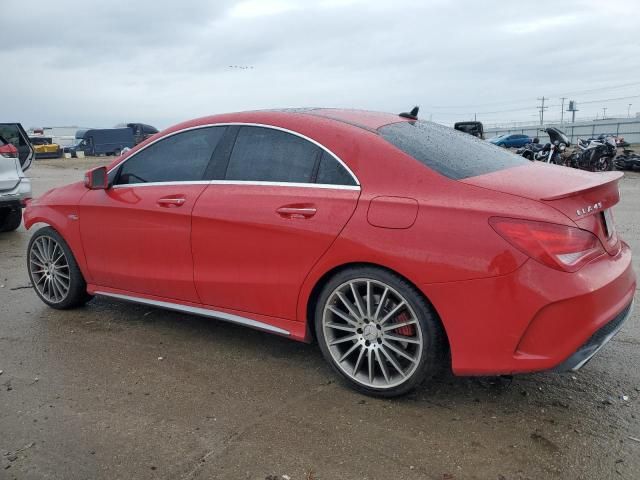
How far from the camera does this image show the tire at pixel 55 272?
15.8 ft

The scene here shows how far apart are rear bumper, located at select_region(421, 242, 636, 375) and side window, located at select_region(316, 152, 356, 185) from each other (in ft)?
2.55

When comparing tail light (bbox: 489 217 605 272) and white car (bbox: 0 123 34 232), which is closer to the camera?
tail light (bbox: 489 217 605 272)

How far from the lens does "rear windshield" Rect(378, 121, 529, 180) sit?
3.22m

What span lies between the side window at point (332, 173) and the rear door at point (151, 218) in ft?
2.96

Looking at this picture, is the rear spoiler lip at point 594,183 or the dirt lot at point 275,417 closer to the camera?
the dirt lot at point 275,417

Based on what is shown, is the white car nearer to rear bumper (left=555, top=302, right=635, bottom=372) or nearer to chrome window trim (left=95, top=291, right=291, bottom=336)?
chrome window trim (left=95, top=291, right=291, bottom=336)

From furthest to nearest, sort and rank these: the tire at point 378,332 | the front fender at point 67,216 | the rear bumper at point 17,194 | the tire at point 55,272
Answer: the rear bumper at point 17,194
the tire at point 55,272
the front fender at point 67,216
the tire at point 378,332

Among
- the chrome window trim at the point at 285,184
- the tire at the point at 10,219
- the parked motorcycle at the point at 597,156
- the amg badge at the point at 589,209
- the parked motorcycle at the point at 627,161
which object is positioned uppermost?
the chrome window trim at the point at 285,184

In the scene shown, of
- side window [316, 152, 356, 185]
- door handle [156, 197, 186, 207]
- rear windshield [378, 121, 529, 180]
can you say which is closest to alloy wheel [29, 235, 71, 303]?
Result: door handle [156, 197, 186, 207]

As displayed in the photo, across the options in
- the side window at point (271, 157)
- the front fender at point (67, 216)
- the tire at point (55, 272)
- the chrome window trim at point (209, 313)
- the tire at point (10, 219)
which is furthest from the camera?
the tire at point (10, 219)

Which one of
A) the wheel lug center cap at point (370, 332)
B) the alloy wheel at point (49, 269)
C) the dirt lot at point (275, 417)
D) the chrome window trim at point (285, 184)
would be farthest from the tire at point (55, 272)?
the wheel lug center cap at point (370, 332)

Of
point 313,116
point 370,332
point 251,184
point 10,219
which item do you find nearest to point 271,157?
point 251,184

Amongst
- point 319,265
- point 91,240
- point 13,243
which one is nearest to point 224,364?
point 319,265

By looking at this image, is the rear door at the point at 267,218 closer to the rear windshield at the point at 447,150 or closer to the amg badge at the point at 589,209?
the rear windshield at the point at 447,150
